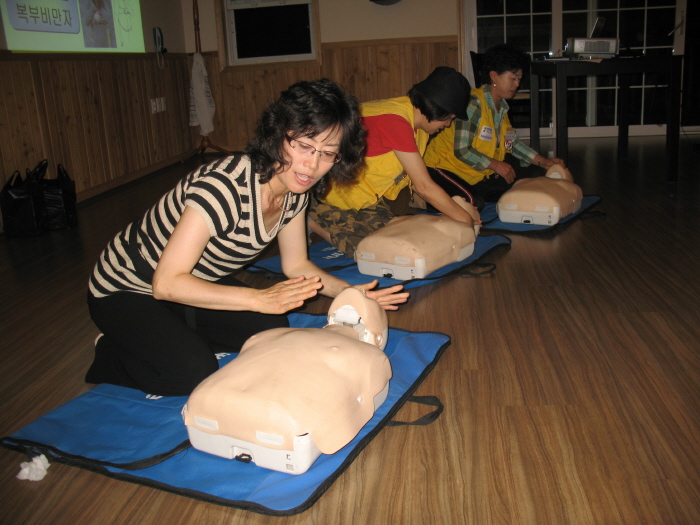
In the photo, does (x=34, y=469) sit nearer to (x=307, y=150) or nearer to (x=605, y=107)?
(x=307, y=150)

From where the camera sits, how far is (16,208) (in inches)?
131

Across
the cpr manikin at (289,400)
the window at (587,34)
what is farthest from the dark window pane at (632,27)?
the cpr manikin at (289,400)

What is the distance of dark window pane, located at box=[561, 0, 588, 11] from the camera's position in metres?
5.88

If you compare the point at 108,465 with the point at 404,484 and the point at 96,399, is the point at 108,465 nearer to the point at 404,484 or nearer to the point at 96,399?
the point at 96,399

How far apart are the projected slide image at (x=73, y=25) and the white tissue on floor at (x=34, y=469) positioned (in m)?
3.06

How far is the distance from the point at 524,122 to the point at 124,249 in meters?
5.45

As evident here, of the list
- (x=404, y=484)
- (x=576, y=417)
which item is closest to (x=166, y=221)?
(x=404, y=484)

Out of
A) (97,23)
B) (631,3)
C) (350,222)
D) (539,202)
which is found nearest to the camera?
(350,222)

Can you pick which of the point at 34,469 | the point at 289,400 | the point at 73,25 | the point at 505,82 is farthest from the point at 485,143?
the point at 73,25

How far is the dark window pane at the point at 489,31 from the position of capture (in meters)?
6.05

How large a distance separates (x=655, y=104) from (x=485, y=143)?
11.7ft

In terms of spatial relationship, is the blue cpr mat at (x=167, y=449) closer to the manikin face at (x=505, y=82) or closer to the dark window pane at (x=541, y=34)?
the manikin face at (x=505, y=82)

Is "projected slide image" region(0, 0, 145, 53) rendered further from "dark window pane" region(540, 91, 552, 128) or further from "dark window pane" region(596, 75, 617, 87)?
→ "dark window pane" region(596, 75, 617, 87)

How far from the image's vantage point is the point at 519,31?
19.9 feet
